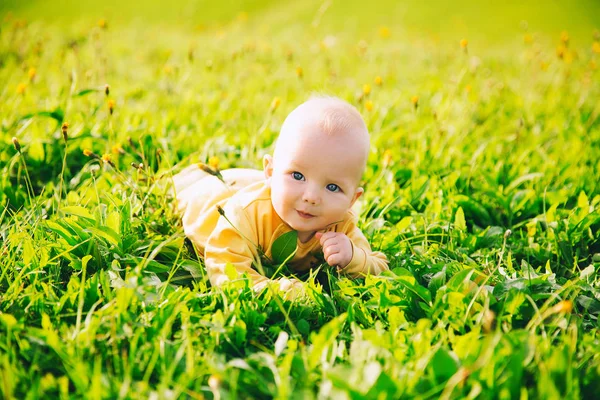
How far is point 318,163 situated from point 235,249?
491mm

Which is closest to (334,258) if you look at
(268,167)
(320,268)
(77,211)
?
(320,268)

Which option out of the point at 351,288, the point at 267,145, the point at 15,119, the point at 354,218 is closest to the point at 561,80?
the point at 267,145

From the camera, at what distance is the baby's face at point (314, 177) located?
207 centimetres

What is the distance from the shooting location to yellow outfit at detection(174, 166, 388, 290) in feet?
7.14

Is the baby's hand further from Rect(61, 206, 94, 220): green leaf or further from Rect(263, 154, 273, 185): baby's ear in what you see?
Rect(61, 206, 94, 220): green leaf

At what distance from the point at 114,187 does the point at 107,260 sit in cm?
59

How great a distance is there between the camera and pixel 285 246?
2.25 m

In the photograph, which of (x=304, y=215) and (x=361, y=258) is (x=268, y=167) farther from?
(x=361, y=258)

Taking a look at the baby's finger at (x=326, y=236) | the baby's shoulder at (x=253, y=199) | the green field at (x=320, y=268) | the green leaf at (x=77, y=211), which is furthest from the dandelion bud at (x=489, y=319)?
the green leaf at (x=77, y=211)

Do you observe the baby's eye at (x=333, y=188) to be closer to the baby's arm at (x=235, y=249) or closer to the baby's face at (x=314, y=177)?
the baby's face at (x=314, y=177)

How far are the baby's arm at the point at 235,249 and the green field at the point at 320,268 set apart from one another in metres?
0.10

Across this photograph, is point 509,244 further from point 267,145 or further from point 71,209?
point 71,209

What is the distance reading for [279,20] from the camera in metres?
10.2

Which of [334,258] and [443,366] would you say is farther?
[334,258]
